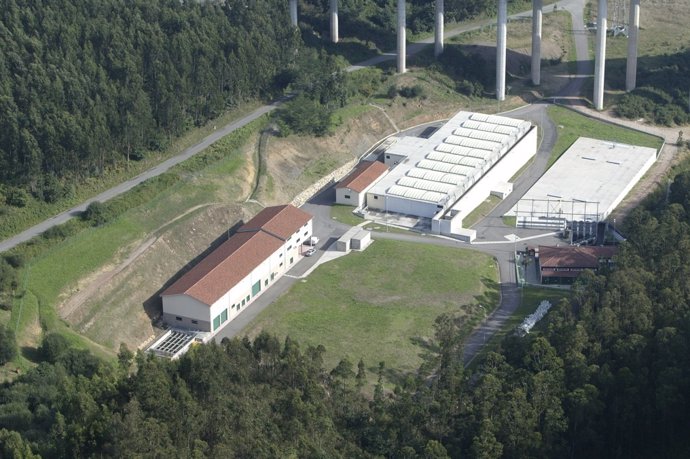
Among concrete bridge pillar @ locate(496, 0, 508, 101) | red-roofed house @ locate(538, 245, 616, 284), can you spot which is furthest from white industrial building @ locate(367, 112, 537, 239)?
red-roofed house @ locate(538, 245, 616, 284)

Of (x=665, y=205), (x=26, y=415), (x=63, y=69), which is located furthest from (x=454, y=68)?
(x=26, y=415)

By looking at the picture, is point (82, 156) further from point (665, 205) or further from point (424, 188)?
point (665, 205)

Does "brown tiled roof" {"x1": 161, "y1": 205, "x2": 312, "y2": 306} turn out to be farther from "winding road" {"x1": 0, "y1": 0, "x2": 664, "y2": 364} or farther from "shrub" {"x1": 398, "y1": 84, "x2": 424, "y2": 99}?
"shrub" {"x1": 398, "y1": 84, "x2": 424, "y2": 99}

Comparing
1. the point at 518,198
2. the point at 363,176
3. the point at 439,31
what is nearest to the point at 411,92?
the point at 439,31

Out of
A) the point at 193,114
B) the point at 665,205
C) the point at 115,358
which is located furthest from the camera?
the point at 193,114

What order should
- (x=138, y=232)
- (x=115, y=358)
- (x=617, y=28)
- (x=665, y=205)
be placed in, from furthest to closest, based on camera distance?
(x=617, y=28) < (x=665, y=205) < (x=138, y=232) < (x=115, y=358)
